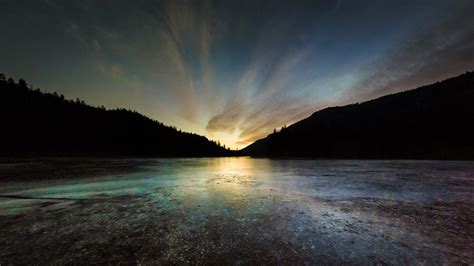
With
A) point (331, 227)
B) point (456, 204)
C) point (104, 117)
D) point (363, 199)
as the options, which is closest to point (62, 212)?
point (331, 227)

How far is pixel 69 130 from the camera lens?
120688 millimetres

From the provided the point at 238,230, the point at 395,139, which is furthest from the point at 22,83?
the point at 395,139

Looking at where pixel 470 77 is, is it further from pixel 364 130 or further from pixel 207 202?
pixel 207 202

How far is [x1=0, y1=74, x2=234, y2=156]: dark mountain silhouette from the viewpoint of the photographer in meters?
100

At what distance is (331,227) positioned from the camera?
22.2 ft

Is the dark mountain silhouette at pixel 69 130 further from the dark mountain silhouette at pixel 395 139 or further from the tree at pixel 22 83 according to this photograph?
the dark mountain silhouette at pixel 395 139

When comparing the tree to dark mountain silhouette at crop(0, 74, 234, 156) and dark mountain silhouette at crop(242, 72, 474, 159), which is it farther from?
dark mountain silhouette at crop(242, 72, 474, 159)

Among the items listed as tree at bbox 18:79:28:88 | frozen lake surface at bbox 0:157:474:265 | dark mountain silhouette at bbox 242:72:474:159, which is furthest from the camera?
tree at bbox 18:79:28:88

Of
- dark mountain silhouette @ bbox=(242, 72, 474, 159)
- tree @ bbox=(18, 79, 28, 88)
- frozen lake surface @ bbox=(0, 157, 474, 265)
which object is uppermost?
tree @ bbox=(18, 79, 28, 88)

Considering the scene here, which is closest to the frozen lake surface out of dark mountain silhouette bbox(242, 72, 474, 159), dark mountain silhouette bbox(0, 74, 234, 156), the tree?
dark mountain silhouette bbox(242, 72, 474, 159)

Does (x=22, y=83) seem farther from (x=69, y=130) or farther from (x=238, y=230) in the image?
(x=238, y=230)

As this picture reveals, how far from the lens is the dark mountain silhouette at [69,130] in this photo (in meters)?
100

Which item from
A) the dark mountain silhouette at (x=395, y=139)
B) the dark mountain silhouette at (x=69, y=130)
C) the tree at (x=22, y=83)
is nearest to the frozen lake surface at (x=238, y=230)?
the dark mountain silhouette at (x=395, y=139)

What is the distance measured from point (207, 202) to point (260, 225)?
3.92m
